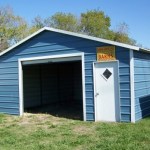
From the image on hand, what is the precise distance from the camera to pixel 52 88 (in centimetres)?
2164

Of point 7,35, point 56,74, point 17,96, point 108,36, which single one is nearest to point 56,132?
point 17,96

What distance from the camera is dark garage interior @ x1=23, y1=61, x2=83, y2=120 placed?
19109 mm

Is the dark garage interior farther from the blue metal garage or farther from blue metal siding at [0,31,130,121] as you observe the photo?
the blue metal garage

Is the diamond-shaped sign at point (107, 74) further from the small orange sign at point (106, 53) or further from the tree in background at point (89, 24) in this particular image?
the tree in background at point (89, 24)

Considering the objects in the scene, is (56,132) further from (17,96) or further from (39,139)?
(17,96)

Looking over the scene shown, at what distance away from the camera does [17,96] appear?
15.9m

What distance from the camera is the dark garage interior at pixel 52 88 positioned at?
1911 cm

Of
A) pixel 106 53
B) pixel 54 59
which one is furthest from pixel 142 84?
pixel 54 59

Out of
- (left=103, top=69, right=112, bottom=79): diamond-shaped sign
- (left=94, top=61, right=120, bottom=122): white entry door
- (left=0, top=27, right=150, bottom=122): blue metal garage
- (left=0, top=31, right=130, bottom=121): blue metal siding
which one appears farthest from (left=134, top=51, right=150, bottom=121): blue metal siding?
(left=103, top=69, right=112, bottom=79): diamond-shaped sign

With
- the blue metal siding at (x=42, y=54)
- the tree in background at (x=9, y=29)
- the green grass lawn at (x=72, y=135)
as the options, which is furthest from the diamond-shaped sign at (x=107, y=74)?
the tree in background at (x=9, y=29)

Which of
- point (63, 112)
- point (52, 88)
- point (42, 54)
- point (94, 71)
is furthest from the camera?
point (52, 88)

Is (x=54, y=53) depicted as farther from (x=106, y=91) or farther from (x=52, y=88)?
(x=52, y=88)

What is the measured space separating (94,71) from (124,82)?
4.43ft

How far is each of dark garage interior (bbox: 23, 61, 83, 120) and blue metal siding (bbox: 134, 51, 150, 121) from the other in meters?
4.62
